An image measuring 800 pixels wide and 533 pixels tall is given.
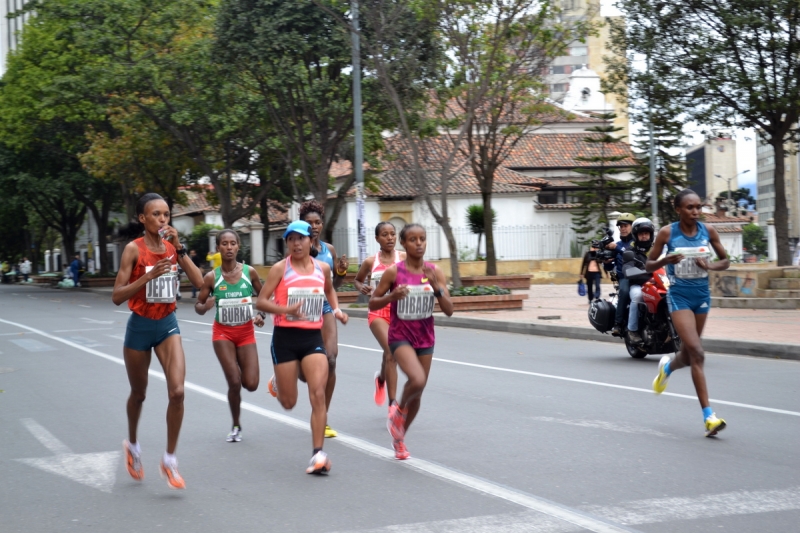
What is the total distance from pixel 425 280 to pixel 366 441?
1.55 meters

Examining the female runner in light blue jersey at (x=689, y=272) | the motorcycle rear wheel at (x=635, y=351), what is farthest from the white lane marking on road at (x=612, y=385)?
the motorcycle rear wheel at (x=635, y=351)

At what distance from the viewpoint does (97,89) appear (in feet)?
110

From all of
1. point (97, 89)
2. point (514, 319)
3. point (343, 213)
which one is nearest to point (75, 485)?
point (514, 319)

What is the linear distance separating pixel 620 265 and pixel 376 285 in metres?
5.83

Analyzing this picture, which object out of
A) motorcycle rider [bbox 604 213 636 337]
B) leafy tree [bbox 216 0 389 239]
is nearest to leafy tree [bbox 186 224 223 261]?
leafy tree [bbox 216 0 389 239]

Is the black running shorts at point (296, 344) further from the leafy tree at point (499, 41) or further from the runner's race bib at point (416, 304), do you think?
the leafy tree at point (499, 41)

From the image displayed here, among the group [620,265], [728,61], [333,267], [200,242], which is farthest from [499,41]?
[200,242]

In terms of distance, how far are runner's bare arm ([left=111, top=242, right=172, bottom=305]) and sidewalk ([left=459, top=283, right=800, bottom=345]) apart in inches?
407

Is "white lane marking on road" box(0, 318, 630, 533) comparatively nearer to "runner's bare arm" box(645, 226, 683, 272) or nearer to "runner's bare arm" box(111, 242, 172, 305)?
"runner's bare arm" box(111, 242, 172, 305)

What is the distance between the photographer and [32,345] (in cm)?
1802

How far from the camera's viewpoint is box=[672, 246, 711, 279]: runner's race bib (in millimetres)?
8234

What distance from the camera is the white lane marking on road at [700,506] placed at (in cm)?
548

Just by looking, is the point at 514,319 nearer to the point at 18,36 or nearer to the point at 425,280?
the point at 425,280

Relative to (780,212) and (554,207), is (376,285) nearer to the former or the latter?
(780,212)
